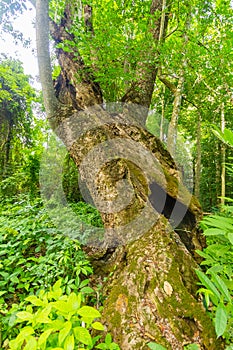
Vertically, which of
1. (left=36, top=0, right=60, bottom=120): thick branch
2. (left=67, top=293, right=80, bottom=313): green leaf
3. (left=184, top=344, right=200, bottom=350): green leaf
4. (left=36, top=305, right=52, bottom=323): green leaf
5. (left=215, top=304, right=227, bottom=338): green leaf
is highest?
(left=36, top=0, right=60, bottom=120): thick branch

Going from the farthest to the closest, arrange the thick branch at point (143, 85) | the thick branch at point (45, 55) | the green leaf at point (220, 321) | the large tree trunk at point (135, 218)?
the thick branch at point (143, 85) → the thick branch at point (45, 55) → the large tree trunk at point (135, 218) → the green leaf at point (220, 321)

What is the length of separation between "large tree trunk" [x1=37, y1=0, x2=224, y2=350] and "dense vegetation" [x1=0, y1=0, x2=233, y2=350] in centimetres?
16

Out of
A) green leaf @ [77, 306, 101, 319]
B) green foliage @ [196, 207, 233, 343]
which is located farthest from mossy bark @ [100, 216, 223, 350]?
green leaf @ [77, 306, 101, 319]

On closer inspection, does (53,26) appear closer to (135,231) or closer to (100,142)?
(100,142)

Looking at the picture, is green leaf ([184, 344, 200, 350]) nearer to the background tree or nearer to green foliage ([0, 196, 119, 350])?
green foliage ([0, 196, 119, 350])

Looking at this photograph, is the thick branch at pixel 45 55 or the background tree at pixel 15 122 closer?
the thick branch at pixel 45 55

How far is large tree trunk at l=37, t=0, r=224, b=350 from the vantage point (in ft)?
4.24

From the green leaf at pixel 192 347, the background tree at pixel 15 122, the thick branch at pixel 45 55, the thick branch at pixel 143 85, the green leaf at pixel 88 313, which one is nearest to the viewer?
the green leaf at pixel 88 313

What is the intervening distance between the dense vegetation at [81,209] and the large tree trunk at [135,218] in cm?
16

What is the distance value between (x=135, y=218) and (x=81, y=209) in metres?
2.07

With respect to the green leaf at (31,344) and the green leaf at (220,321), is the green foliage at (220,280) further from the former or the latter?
the green leaf at (31,344)

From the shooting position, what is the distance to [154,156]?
2.71m

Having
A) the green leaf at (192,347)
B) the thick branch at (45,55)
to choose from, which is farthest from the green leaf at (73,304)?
the thick branch at (45,55)

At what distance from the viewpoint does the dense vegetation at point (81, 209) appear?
0.87 meters
